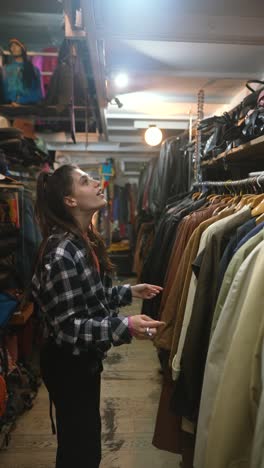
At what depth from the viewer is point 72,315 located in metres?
1.03

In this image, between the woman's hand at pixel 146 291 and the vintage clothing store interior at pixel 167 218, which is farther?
the woman's hand at pixel 146 291

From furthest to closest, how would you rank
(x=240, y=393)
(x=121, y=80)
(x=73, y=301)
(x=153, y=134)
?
(x=153, y=134)
(x=121, y=80)
(x=73, y=301)
(x=240, y=393)

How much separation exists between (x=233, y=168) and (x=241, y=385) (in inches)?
61.2

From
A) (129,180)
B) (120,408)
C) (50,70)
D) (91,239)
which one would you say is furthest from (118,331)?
(129,180)

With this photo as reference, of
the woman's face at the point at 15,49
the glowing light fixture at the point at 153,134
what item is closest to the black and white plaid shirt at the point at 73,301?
the woman's face at the point at 15,49

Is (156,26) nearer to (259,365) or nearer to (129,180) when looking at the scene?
(259,365)

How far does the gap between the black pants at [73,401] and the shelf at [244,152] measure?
1086mm

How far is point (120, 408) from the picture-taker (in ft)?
6.70

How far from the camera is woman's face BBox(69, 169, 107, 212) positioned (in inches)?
47.6

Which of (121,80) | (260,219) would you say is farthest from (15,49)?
(260,219)

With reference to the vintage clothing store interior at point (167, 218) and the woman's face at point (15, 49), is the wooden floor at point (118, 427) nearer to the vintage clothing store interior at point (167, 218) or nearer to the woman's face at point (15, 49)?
the vintage clothing store interior at point (167, 218)

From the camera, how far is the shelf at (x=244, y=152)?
134 centimetres

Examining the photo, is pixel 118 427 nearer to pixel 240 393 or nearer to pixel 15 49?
pixel 240 393

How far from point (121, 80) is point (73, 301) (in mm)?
1652
